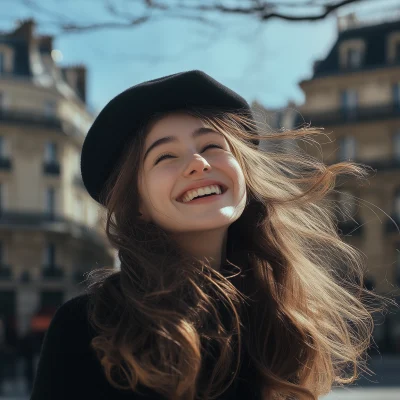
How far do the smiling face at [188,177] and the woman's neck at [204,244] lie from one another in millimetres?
33

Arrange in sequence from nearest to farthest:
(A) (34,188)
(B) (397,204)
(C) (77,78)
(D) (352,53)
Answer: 1. (B) (397,204)
2. (D) (352,53)
3. (A) (34,188)
4. (C) (77,78)

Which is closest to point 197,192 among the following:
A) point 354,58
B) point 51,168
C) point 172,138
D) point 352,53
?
point 172,138

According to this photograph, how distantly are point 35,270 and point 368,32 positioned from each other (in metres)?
18.2

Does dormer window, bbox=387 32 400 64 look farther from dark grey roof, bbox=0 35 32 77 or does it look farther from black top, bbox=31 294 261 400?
black top, bbox=31 294 261 400

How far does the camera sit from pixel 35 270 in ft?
113

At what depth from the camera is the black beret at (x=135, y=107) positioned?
1.89 metres

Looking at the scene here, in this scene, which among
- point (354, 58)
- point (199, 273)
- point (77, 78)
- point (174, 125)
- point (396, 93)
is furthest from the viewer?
point (77, 78)

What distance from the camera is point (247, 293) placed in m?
1.90

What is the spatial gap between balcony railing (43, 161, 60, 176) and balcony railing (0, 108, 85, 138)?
1680 millimetres

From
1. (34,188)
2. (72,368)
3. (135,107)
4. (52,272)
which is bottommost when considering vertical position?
(52,272)

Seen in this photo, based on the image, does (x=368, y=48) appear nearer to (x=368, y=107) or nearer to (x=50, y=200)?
(x=368, y=107)


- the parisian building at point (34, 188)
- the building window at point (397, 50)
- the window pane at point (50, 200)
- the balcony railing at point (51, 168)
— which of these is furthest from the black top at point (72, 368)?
the window pane at point (50, 200)

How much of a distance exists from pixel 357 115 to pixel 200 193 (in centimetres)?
2977

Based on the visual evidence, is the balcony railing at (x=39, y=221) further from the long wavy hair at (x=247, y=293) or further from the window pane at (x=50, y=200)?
the long wavy hair at (x=247, y=293)
